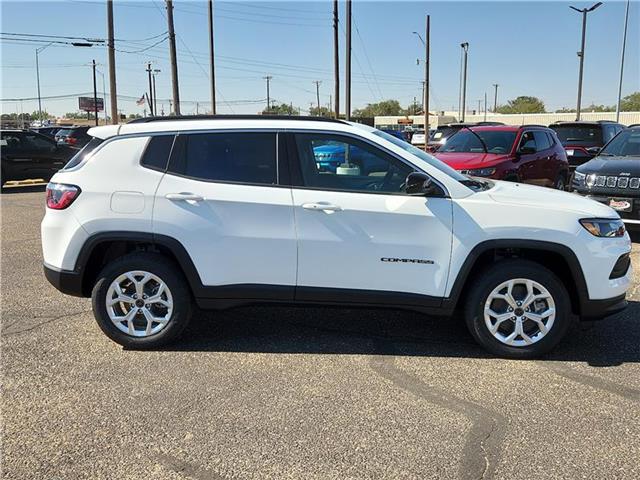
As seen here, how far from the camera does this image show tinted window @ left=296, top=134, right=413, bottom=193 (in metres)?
4.36

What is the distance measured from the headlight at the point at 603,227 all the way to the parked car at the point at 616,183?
13.1 feet

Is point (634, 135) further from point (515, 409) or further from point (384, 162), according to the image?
point (515, 409)

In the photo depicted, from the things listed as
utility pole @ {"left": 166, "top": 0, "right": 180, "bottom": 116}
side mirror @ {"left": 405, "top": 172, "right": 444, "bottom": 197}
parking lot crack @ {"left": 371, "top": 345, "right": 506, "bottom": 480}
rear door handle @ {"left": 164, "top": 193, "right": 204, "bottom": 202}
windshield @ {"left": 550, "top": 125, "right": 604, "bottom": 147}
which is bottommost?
parking lot crack @ {"left": 371, "top": 345, "right": 506, "bottom": 480}

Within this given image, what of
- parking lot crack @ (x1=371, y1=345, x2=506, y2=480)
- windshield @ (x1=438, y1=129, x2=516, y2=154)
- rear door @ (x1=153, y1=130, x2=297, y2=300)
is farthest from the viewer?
windshield @ (x1=438, y1=129, x2=516, y2=154)

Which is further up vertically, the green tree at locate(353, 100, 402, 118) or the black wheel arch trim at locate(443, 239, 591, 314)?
the green tree at locate(353, 100, 402, 118)

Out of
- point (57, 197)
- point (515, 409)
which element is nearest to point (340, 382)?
point (515, 409)

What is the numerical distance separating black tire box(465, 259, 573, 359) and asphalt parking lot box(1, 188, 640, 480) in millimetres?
113

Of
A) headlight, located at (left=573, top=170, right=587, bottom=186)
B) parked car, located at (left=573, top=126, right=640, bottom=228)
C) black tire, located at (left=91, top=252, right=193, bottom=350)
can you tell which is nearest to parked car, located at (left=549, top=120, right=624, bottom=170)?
parked car, located at (left=573, top=126, right=640, bottom=228)

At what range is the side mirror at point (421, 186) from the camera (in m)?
4.18

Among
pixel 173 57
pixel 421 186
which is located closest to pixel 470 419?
pixel 421 186

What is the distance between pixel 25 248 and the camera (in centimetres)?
809

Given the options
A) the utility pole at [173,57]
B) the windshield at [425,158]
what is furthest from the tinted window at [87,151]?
the utility pole at [173,57]

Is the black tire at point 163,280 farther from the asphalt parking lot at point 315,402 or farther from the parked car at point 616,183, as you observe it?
the parked car at point 616,183

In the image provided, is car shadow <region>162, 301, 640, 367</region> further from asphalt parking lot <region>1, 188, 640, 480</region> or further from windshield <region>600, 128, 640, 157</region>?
windshield <region>600, 128, 640, 157</region>
